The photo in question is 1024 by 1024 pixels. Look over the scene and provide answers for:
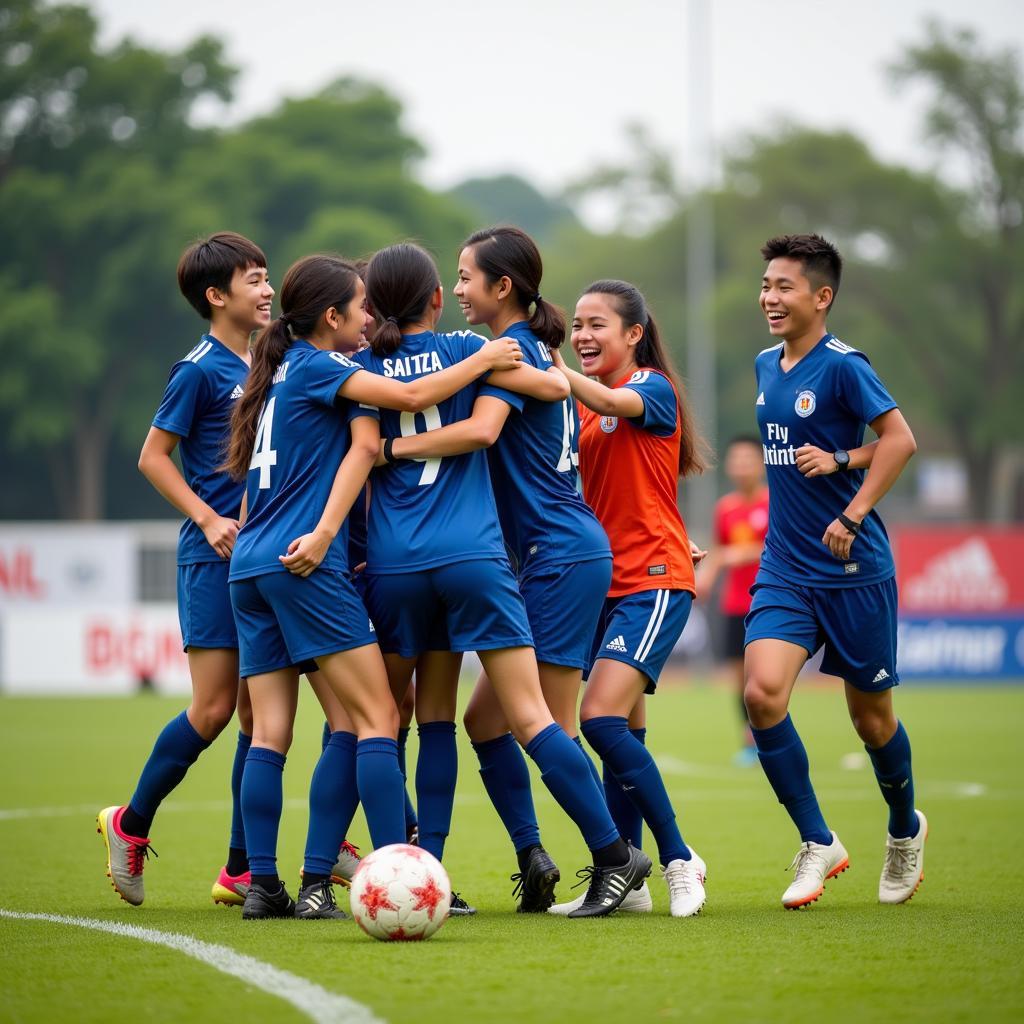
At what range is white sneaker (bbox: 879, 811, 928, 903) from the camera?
260 inches

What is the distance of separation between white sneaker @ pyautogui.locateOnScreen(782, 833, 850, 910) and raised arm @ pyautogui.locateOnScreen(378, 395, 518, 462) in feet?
6.64

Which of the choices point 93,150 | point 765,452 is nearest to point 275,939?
point 765,452

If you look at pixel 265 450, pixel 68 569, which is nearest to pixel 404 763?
pixel 265 450

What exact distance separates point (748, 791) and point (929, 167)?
36685mm

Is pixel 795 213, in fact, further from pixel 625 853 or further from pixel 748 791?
pixel 625 853

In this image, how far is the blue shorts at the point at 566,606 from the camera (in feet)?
19.9

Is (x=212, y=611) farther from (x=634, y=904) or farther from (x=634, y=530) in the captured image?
(x=634, y=904)

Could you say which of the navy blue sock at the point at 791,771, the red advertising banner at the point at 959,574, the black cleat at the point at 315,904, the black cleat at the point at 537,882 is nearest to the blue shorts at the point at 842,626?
the navy blue sock at the point at 791,771

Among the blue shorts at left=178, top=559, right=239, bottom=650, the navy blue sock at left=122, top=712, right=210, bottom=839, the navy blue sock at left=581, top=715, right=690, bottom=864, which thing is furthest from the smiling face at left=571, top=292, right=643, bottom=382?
the navy blue sock at left=122, top=712, right=210, bottom=839

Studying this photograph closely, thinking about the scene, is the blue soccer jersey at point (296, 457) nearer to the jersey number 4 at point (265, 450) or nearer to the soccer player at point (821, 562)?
the jersey number 4 at point (265, 450)

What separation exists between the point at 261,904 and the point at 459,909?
2.52 ft

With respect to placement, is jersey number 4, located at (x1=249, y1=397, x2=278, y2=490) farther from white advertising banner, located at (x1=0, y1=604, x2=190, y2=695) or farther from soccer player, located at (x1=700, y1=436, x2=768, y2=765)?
white advertising banner, located at (x1=0, y1=604, x2=190, y2=695)

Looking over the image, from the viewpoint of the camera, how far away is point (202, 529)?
6391 mm

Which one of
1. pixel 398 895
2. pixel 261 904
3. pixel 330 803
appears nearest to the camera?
pixel 398 895
